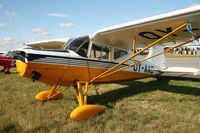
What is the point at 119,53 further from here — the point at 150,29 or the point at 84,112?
the point at 84,112

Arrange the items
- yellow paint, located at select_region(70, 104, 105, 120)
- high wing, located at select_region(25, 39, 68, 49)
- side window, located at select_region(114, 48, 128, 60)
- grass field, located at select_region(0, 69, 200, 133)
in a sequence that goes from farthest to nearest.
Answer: high wing, located at select_region(25, 39, 68, 49), side window, located at select_region(114, 48, 128, 60), yellow paint, located at select_region(70, 104, 105, 120), grass field, located at select_region(0, 69, 200, 133)

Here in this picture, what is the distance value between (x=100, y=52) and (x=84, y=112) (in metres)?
2.40

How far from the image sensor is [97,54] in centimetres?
689

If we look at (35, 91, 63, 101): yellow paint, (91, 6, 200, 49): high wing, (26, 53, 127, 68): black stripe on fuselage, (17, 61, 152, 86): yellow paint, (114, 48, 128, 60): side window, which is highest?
(91, 6, 200, 49): high wing

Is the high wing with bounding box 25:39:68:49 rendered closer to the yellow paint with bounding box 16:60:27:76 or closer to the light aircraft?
the light aircraft

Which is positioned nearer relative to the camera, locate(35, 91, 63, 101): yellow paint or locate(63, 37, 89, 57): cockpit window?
locate(63, 37, 89, 57): cockpit window

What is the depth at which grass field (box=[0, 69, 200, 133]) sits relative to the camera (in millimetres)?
4410

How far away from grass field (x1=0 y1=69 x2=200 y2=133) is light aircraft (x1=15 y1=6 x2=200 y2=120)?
0.42 m

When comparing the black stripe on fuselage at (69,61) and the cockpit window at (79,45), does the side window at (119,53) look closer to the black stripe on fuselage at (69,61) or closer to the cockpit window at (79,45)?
the black stripe on fuselage at (69,61)

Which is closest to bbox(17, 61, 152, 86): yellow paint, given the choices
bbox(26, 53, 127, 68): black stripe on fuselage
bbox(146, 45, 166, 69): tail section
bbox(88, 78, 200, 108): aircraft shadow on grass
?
bbox(26, 53, 127, 68): black stripe on fuselage

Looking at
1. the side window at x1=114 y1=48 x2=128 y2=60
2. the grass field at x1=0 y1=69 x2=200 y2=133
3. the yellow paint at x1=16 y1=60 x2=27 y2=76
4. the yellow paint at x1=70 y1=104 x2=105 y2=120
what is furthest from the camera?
the side window at x1=114 y1=48 x2=128 y2=60

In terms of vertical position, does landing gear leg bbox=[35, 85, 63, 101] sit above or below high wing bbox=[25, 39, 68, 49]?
below

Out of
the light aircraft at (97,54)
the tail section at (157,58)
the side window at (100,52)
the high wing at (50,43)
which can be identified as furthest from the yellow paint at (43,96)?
the tail section at (157,58)

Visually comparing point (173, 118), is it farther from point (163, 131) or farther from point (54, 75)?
point (54, 75)
